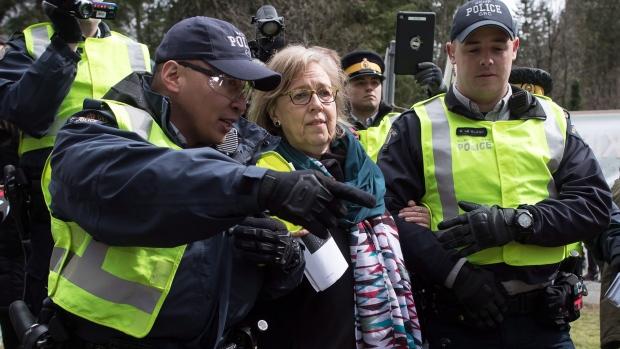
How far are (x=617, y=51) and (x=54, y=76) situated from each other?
3422 cm

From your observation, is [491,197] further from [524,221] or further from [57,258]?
[57,258]

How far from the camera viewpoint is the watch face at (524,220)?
281cm

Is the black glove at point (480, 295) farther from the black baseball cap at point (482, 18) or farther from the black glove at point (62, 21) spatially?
the black glove at point (62, 21)

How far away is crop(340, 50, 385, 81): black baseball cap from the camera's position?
18.4 feet

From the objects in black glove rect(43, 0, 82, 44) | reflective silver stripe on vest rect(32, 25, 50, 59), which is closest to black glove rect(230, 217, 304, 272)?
black glove rect(43, 0, 82, 44)

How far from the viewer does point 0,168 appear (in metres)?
4.06

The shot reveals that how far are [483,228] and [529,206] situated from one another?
0.22 meters

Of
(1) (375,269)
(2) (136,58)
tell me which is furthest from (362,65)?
(1) (375,269)

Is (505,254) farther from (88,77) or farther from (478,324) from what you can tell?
(88,77)

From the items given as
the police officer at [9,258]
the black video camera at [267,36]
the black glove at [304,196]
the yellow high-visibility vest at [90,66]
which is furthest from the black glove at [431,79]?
the black glove at [304,196]

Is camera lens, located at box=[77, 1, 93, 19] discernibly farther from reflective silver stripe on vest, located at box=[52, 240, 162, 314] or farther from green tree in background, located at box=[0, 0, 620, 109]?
green tree in background, located at box=[0, 0, 620, 109]

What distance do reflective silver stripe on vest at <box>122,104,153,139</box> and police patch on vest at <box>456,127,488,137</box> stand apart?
1.32 metres

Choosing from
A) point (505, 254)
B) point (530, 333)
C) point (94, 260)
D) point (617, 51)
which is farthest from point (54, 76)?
point (617, 51)

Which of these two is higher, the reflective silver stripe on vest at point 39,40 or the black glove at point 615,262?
the reflective silver stripe on vest at point 39,40
